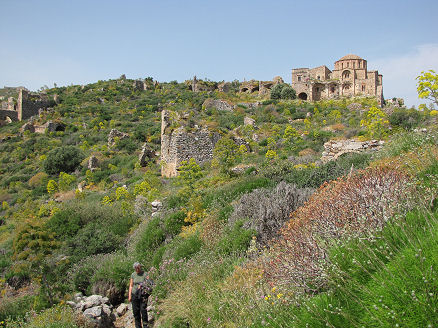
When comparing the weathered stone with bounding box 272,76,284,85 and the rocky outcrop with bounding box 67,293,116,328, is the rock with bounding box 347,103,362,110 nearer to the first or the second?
the weathered stone with bounding box 272,76,284,85

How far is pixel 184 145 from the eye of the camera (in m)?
17.2

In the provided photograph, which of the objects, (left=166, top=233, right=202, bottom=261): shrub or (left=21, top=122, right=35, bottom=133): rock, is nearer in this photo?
(left=166, top=233, right=202, bottom=261): shrub

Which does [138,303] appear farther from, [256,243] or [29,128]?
[29,128]

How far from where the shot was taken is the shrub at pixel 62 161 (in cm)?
2828

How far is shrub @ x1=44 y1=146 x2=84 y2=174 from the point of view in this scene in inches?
1113

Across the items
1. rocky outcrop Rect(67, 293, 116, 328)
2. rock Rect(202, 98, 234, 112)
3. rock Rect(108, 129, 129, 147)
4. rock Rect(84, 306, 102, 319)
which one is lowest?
rocky outcrop Rect(67, 293, 116, 328)

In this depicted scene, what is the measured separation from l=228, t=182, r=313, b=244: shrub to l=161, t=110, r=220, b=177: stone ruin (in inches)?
352

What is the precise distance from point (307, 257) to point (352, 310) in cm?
90

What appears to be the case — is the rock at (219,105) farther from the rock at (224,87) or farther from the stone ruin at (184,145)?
the stone ruin at (184,145)

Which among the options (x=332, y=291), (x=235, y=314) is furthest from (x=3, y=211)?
(x=332, y=291)

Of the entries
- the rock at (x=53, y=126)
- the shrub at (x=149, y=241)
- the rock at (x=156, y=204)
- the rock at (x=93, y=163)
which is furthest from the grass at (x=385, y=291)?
the rock at (x=53, y=126)

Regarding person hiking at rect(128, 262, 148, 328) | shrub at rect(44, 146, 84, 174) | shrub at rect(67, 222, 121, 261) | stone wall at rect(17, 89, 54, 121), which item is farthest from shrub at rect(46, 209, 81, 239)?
stone wall at rect(17, 89, 54, 121)

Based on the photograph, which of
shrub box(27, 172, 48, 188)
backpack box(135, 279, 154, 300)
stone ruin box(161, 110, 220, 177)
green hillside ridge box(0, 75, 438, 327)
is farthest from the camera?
shrub box(27, 172, 48, 188)

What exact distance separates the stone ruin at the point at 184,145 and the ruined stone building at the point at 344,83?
35906mm
